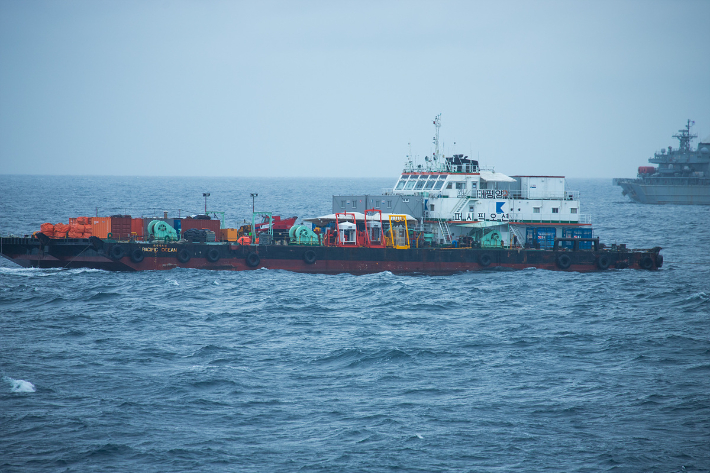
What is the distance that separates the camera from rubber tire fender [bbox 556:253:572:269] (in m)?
→ 47.0

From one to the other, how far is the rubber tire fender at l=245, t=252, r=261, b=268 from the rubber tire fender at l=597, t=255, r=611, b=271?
923 inches

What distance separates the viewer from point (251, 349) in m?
27.5

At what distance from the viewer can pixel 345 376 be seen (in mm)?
24266

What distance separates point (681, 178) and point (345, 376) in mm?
144126

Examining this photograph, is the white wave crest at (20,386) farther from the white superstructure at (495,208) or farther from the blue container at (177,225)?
the white superstructure at (495,208)

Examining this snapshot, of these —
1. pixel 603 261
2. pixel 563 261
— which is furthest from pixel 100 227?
pixel 603 261

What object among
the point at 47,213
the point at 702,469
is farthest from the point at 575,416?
the point at 47,213

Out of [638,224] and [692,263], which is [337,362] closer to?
[692,263]

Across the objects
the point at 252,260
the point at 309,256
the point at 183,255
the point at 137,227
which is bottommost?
the point at 252,260

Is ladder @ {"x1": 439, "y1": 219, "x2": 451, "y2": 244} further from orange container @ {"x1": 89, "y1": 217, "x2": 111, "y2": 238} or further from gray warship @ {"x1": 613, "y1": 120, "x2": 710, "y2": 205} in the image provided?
gray warship @ {"x1": 613, "y1": 120, "x2": 710, "y2": 205}

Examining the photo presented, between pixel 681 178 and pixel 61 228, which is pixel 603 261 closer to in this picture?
pixel 61 228

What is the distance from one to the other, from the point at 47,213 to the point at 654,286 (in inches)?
2849

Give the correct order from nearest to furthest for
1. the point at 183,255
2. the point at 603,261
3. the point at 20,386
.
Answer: the point at 20,386, the point at 183,255, the point at 603,261

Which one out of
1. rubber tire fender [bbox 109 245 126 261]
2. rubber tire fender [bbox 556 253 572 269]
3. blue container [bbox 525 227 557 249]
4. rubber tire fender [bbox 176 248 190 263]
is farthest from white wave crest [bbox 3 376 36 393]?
rubber tire fender [bbox 556 253 572 269]
